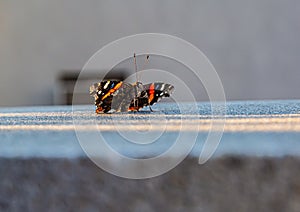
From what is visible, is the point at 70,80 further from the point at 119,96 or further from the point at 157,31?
the point at 119,96

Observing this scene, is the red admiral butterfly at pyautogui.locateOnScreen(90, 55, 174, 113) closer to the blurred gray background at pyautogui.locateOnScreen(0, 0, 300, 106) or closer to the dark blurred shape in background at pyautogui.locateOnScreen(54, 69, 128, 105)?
the dark blurred shape in background at pyautogui.locateOnScreen(54, 69, 128, 105)

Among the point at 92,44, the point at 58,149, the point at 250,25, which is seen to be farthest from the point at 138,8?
the point at 58,149

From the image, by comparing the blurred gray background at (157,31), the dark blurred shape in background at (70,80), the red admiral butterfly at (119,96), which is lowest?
the red admiral butterfly at (119,96)

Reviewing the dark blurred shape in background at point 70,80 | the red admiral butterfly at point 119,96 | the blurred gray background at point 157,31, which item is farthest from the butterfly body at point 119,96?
the blurred gray background at point 157,31

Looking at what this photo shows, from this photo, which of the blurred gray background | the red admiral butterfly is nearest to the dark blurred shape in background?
the blurred gray background

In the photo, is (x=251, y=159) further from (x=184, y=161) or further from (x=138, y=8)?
(x=138, y=8)

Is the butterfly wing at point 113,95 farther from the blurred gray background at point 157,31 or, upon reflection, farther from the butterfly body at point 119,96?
the blurred gray background at point 157,31
